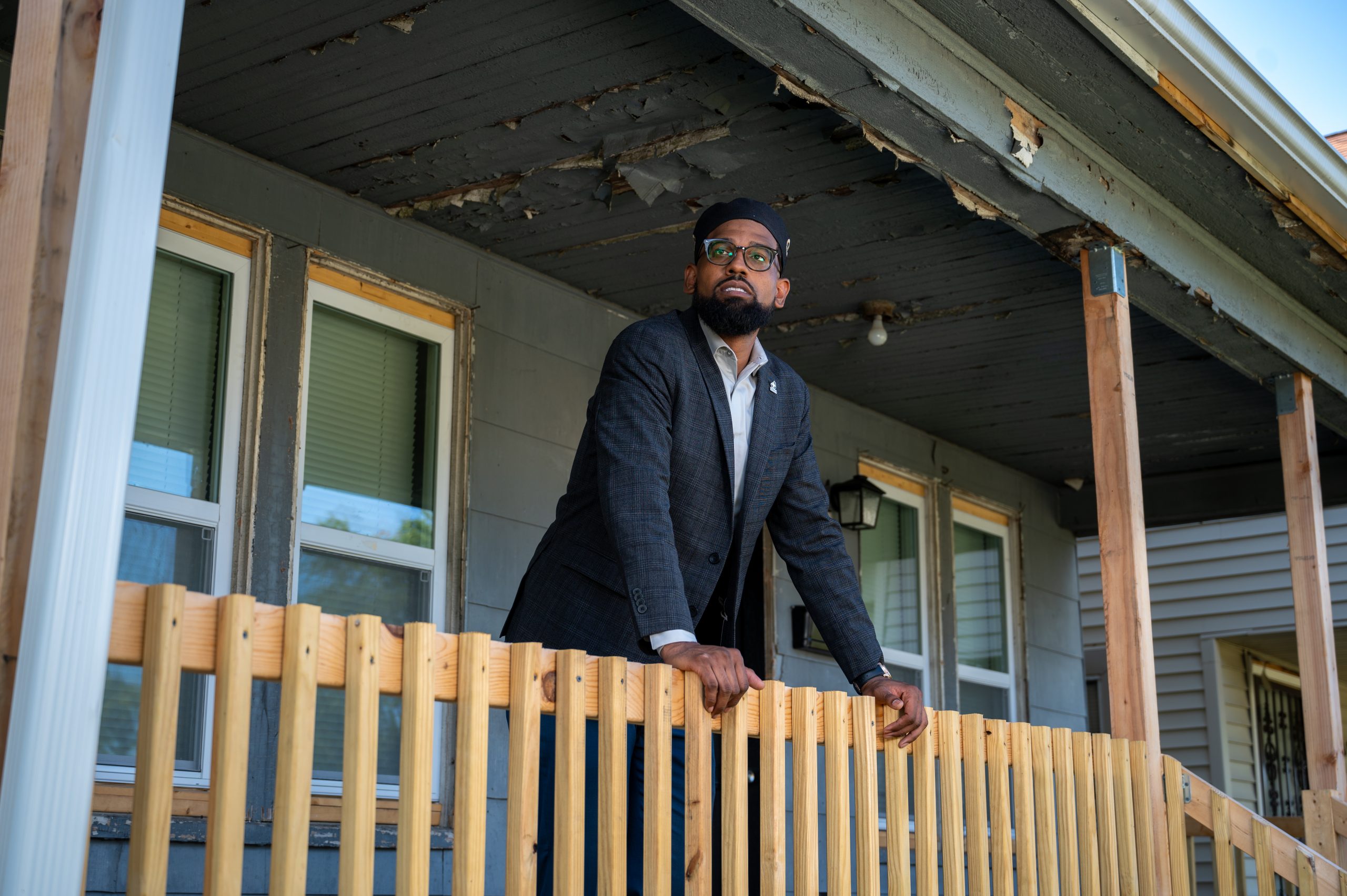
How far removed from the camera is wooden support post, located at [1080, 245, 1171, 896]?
4.40 metres

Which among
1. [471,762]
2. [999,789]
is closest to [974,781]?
[999,789]

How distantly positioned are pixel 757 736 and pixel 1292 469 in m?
3.83

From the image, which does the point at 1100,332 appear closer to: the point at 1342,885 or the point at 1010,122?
the point at 1010,122

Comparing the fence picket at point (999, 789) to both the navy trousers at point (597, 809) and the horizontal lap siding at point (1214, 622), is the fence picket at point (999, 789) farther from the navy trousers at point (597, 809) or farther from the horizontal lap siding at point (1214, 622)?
the horizontal lap siding at point (1214, 622)

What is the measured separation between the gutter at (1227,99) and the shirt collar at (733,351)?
1.51 meters

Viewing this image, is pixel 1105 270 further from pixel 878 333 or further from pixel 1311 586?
pixel 1311 586

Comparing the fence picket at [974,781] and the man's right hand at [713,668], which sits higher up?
the man's right hand at [713,668]

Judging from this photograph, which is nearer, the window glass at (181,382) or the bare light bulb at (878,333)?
the window glass at (181,382)

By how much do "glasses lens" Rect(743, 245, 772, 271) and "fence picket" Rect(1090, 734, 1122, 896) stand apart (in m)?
1.70

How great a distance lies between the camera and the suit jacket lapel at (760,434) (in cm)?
305

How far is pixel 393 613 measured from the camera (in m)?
4.92

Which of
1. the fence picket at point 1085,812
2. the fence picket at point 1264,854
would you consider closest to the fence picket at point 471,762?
the fence picket at point 1085,812

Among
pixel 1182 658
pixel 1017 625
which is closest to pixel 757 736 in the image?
pixel 1017 625

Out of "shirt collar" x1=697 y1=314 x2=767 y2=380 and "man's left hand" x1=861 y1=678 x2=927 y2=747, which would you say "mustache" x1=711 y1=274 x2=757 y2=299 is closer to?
"shirt collar" x1=697 y1=314 x2=767 y2=380
